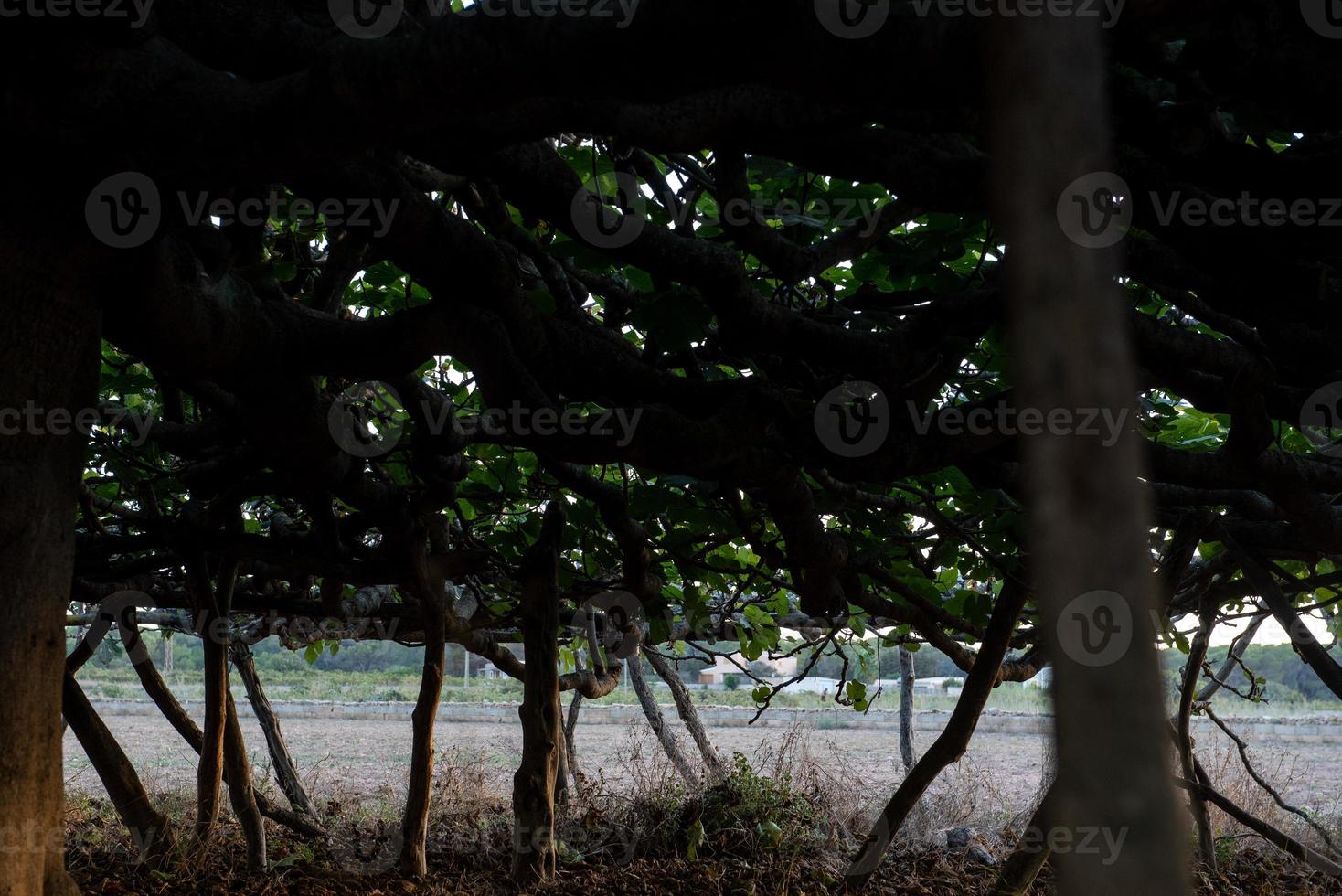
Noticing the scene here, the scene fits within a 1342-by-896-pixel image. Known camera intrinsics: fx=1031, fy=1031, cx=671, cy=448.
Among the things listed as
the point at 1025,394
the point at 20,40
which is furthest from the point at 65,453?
the point at 1025,394

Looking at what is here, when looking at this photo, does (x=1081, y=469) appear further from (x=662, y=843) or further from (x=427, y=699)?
(x=662, y=843)

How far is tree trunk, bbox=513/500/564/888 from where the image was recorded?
3.17 m

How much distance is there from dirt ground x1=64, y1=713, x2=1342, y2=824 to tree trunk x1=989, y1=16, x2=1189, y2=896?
211 inches

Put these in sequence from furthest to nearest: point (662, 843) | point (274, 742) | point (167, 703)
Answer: point (274, 742) < point (662, 843) < point (167, 703)

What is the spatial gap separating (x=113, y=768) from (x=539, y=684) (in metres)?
1.26

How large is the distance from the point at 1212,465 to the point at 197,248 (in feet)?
6.94

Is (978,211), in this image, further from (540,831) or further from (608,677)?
(608,677)

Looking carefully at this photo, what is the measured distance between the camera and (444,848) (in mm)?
4781

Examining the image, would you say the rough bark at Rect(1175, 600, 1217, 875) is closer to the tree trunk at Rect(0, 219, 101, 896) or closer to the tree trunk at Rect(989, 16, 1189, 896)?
the tree trunk at Rect(0, 219, 101, 896)

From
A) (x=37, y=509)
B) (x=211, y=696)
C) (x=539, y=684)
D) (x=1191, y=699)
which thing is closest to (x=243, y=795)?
(x=211, y=696)

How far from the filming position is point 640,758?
596 centimetres

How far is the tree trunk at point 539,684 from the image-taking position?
10.4 ft

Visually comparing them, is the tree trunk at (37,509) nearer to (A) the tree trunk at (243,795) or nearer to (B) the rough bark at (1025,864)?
(B) the rough bark at (1025,864)

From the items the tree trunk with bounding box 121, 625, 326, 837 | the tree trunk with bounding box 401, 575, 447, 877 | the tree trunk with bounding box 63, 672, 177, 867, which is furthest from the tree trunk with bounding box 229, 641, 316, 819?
the tree trunk with bounding box 401, 575, 447, 877
